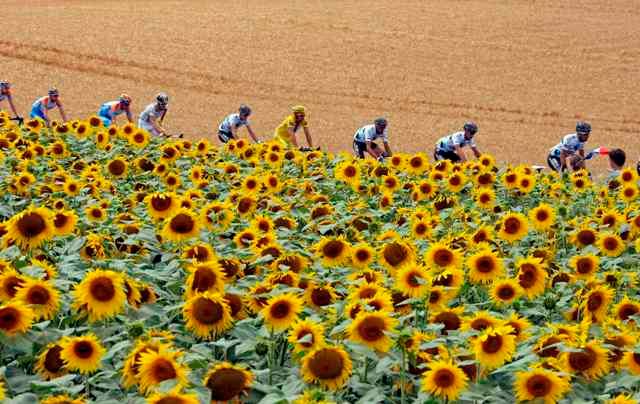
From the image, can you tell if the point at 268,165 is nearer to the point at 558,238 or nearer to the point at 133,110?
the point at 558,238

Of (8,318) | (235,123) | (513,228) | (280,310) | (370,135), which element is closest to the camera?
(8,318)

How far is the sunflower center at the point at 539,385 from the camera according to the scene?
3.82 metres

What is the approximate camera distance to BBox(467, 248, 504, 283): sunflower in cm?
569

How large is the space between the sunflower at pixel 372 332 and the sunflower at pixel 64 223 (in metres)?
2.24

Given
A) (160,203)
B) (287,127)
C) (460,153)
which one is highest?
(287,127)

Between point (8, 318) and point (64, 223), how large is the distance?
190 cm

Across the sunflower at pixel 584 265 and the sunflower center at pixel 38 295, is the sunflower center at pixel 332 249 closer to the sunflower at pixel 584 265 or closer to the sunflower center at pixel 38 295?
the sunflower at pixel 584 265

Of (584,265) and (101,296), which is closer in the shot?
(101,296)

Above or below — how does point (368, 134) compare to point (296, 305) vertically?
above

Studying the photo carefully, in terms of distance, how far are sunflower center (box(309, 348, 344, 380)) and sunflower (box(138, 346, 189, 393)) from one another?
1.82ft

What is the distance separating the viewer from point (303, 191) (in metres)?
9.31

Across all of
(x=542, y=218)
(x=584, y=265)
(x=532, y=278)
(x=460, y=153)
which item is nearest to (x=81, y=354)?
(x=532, y=278)

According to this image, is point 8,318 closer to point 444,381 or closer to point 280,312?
point 280,312

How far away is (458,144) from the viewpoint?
16.0 m
